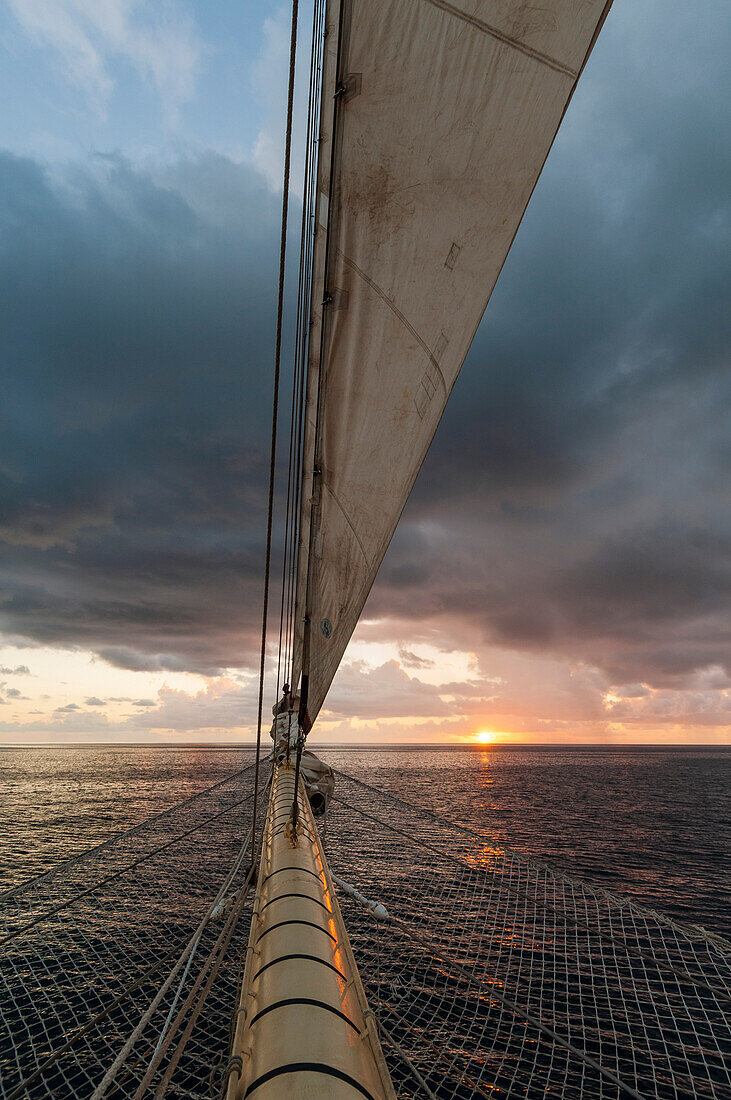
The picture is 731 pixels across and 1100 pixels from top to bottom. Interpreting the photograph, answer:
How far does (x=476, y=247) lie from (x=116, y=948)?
16.3 m

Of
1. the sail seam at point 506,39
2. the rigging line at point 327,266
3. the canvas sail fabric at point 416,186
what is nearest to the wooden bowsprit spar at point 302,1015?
the rigging line at point 327,266

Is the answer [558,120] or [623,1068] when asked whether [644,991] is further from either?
[558,120]

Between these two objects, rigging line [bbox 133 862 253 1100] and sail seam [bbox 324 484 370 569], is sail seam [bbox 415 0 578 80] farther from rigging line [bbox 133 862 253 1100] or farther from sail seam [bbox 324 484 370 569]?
rigging line [bbox 133 862 253 1100]

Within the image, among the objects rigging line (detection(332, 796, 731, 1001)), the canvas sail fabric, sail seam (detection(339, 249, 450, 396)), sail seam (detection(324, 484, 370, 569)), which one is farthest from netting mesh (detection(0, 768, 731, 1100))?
sail seam (detection(339, 249, 450, 396))

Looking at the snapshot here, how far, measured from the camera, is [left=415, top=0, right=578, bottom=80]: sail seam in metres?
3.75

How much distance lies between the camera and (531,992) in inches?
429

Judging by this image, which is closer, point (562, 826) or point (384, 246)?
point (384, 246)

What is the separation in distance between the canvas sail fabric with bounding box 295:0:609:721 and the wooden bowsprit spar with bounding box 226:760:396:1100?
198 cm

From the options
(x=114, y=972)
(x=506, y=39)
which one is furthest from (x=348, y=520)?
(x=114, y=972)

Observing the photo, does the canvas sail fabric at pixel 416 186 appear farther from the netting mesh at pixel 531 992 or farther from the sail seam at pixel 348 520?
the netting mesh at pixel 531 992

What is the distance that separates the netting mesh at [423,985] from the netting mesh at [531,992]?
0.16 ft

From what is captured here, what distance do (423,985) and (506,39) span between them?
1462 centimetres

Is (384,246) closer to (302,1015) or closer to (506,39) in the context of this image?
(506,39)

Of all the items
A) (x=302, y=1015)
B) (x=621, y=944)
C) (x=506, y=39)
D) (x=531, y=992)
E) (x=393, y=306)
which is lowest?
(x=531, y=992)
